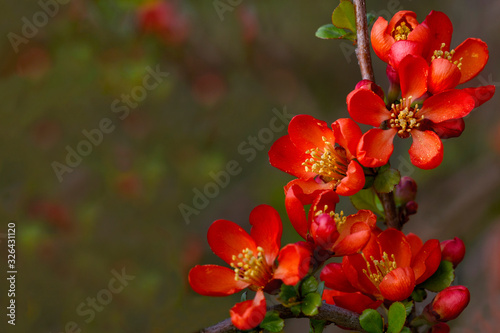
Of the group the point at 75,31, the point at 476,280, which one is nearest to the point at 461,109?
the point at 476,280

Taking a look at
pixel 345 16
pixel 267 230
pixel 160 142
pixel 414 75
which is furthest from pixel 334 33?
pixel 160 142

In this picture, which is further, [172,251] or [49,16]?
[172,251]

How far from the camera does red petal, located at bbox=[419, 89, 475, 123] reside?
495 millimetres

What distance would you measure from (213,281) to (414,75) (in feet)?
0.86

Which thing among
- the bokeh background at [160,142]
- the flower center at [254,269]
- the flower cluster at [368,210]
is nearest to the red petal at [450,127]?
the flower cluster at [368,210]

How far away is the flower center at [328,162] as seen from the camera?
Result: 55cm

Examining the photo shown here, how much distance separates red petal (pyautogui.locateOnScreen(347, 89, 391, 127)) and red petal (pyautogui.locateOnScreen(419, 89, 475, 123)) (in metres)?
0.04

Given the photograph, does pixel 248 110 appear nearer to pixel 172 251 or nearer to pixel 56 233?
pixel 172 251

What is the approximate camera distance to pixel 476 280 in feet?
5.05

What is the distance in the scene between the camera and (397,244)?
0.54m

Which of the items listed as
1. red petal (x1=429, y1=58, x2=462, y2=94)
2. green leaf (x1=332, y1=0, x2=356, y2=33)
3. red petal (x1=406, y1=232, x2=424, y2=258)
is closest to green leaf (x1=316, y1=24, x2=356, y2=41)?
green leaf (x1=332, y1=0, x2=356, y2=33)

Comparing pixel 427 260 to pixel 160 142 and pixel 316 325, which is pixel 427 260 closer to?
pixel 316 325

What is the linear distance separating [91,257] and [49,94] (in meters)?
0.49

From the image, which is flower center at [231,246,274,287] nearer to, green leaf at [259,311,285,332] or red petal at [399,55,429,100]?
green leaf at [259,311,285,332]
